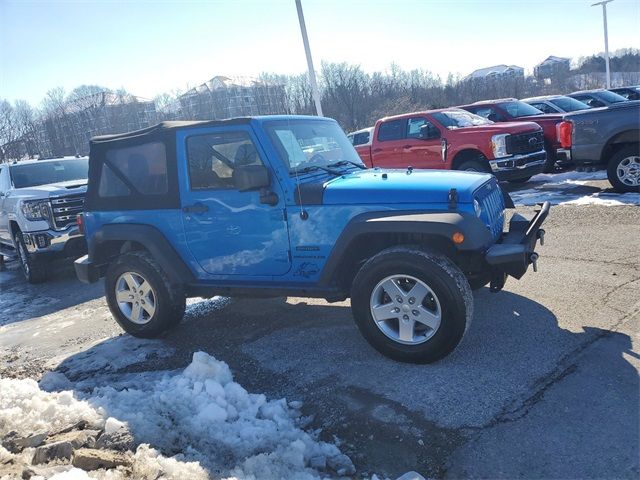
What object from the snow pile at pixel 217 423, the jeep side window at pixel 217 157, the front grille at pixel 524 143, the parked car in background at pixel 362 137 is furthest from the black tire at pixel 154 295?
the parked car in background at pixel 362 137

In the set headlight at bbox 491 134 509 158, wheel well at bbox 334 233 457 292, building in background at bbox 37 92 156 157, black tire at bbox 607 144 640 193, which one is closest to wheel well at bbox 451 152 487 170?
headlight at bbox 491 134 509 158

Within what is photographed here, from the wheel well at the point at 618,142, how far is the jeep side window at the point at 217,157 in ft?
24.4

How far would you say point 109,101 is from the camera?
2597 centimetres

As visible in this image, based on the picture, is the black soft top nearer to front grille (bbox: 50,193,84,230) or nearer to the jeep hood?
the jeep hood

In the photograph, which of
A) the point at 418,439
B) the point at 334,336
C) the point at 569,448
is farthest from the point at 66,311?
the point at 569,448

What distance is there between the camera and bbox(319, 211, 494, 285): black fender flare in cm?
360

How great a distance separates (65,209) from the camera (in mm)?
8305

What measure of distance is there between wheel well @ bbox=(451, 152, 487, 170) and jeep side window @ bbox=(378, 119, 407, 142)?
4.71ft

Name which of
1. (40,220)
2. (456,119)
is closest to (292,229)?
(40,220)

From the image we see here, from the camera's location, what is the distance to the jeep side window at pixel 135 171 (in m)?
4.85

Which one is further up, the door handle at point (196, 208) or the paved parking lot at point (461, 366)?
the door handle at point (196, 208)

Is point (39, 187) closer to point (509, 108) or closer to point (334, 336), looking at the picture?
point (334, 336)

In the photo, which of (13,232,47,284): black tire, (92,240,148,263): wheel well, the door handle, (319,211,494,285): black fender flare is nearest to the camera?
(319,211,494,285): black fender flare

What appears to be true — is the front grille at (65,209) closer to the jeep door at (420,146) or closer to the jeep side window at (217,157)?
the jeep side window at (217,157)
